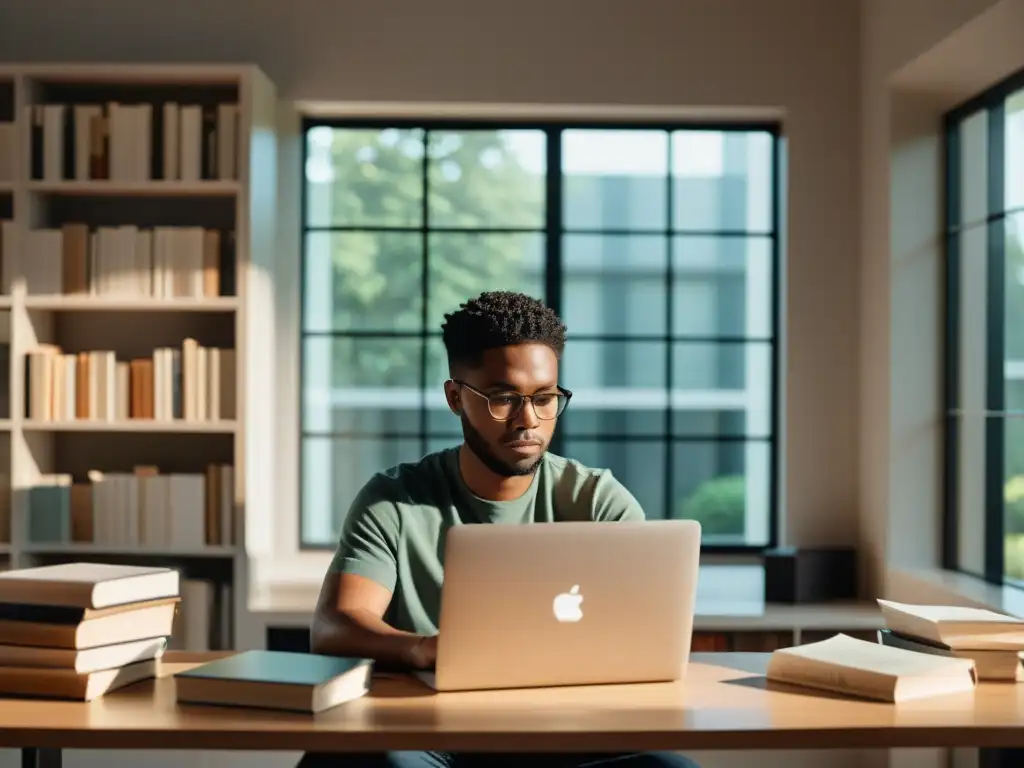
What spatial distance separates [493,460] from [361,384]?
98.7 inches

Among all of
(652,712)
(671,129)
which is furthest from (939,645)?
(671,129)

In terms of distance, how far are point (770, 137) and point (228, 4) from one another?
2.06 m

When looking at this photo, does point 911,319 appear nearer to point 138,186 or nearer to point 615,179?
point 615,179

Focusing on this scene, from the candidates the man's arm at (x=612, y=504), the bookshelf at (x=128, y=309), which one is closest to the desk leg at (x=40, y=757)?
the man's arm at (x=612, y=504)

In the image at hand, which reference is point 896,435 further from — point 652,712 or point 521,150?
point 652,712

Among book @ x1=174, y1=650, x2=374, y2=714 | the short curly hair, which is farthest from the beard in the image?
book @ x1=174, y1=650, x2=374, y2=714

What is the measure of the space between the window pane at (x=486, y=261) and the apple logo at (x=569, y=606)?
2971mm

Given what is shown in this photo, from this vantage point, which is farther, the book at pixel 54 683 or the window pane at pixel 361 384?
the window pane at pixel 361 384

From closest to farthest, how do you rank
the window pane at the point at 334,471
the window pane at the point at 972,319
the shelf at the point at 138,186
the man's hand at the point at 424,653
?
the man's hand at the point at 424,653 → the window pane at the point at 972,319 → the shelf at the point at 138,186 → the window pane at the point at 334,471

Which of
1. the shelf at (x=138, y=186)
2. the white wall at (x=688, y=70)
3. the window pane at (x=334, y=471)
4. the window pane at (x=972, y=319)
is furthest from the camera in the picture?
the window pane at (x=334, y=471)

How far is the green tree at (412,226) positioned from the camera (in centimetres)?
491

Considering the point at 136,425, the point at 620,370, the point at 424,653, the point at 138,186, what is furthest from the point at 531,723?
the point at 620,370

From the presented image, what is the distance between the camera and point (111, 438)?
470cm

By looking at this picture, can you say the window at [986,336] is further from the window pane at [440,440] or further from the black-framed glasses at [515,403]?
the black-framed glasses at [515,403]
